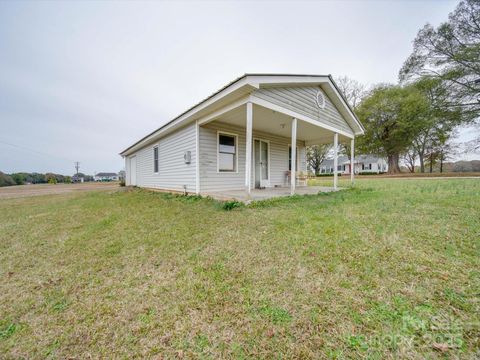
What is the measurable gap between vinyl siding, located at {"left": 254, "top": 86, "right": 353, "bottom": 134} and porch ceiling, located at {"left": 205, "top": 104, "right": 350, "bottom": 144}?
33 cm

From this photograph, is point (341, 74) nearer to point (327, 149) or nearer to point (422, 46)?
point (422, 46)

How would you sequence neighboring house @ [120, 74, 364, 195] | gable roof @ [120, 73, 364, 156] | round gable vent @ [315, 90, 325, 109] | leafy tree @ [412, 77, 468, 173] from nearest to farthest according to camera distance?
gable roof @ [120, 73, 364, 156] → neighboring house @ [120, 74, 364, 195] → round gable vent @ [315, 90, 325, 109] → leafy tree @ [412, 77, 468, 173]

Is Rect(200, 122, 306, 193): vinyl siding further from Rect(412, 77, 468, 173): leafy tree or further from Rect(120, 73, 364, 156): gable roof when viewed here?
Rect(412, 77, 468, 173): leafy tree

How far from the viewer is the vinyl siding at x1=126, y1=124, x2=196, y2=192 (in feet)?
22.2

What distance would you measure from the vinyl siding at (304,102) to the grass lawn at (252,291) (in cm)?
377

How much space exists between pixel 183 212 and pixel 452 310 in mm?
4409

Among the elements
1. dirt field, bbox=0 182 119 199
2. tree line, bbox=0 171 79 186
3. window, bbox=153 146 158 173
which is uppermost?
window, bbox=153 146 158 173

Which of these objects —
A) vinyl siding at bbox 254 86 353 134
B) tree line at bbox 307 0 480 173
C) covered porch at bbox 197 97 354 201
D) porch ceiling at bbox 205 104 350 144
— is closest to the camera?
vinyl siding at bbox 254 86 353 134

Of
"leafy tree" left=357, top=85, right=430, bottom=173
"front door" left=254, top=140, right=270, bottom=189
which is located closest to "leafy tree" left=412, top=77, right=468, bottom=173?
"leafy tree" left=357, top=85, right=430, bottom=173

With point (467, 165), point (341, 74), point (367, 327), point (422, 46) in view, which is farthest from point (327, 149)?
point (367, 327)

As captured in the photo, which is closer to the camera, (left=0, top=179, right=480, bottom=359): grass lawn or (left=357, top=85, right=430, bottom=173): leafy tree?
(left=0, top=179, right=480, bottom=359): grass lawn

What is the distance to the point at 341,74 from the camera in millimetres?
24047

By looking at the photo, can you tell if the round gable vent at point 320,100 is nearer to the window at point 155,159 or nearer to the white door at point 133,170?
the window at point 155,159

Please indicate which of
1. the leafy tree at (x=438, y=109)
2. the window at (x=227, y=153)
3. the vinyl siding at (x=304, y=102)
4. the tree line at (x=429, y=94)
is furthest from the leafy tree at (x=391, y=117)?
the window at (x=227, y=153)
